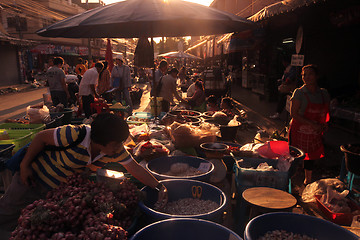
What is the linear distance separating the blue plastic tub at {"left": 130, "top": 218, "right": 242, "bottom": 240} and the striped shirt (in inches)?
32.8

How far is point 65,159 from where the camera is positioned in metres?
2.55

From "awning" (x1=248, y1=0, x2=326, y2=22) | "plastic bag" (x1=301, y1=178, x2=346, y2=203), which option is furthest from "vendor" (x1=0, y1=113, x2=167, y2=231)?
"awning" (x1=248, y1=0, x2=326, y2=22)

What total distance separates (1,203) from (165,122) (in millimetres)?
3557

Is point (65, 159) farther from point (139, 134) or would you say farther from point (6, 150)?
point (139, 134)

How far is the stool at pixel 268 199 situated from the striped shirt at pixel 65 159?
131cm

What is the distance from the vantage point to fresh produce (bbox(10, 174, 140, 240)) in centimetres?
167

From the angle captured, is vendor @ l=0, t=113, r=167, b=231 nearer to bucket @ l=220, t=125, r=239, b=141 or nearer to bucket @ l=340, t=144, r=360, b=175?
bucket @ l=340, t=144, r=360, b=175

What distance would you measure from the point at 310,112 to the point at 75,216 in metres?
4.19

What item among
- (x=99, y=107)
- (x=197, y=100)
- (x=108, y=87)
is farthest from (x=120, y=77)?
(x=197, y=100)

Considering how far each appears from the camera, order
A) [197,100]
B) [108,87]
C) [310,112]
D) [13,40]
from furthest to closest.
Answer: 1. [13,40]
2. [108,87]
3. [197,100]
4. [310,112]

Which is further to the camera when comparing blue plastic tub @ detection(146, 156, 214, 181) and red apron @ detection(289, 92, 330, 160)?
red apron @ detection(289, 92, 330, 160)

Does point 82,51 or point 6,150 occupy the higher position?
point 82,51

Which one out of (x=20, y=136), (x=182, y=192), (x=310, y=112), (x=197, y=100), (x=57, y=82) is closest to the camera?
(x=182, y=192)

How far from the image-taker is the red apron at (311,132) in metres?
4.62
